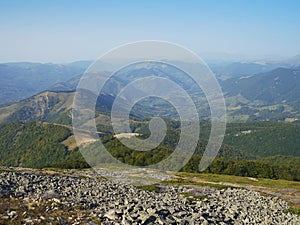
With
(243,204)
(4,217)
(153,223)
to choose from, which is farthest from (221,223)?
(4,217)

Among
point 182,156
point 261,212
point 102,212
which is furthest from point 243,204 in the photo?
point 182,156

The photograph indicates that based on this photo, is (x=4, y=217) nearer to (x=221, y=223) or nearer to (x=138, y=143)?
(x=221, y=223)

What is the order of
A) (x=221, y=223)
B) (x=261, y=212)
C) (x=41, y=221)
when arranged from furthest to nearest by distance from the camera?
(x=261, y=212) → (x=221, y=223) → (x=41, y=221)

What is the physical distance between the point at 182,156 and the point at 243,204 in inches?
4405

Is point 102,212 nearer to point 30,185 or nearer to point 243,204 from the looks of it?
point 30,185

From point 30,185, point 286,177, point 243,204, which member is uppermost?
point 30,185

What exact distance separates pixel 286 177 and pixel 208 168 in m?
33.0

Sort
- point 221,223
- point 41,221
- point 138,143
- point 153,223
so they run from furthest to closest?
point 138,143 < point 221,223 < point 153,223 < point 41,221

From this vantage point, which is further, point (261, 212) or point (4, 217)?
point (261, 212)

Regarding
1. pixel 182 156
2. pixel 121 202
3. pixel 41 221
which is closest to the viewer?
pixel 41 221

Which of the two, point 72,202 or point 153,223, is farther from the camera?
point 72,202

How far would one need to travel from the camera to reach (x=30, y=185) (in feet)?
139

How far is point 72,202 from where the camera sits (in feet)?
115

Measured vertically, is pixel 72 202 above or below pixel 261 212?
above
